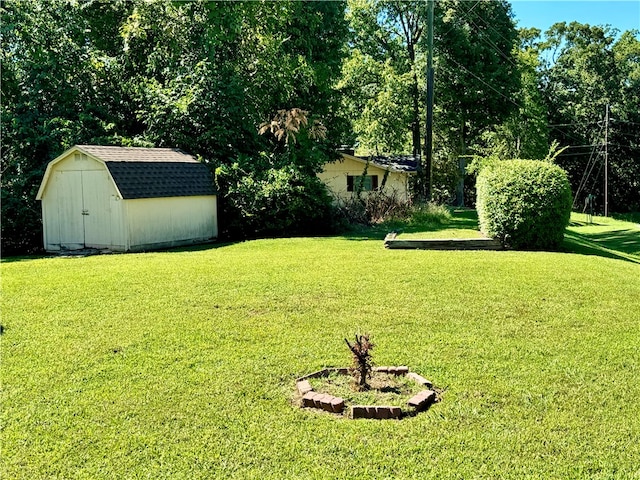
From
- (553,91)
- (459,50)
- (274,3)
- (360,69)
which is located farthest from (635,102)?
(274,3)

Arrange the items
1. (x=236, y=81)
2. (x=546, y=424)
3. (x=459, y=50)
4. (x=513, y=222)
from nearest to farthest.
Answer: (x=546, y=424) → (x=513, y=222) → (x=236, y=81) → (x=459, y=50)

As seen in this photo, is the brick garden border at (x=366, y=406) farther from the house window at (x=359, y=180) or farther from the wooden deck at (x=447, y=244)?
the house window at (x=359, y=180)

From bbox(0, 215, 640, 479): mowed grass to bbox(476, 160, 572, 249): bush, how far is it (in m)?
3.03

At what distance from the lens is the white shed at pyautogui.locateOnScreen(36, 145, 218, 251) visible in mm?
14227

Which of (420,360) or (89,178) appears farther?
(89,178)

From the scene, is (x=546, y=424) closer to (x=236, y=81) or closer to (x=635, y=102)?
(x=236, y=81)

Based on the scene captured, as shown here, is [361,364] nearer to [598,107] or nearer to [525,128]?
[525,128]

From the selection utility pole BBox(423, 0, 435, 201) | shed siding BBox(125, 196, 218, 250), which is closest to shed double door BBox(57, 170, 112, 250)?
shed siding BBox(125, 196, 218, 250)

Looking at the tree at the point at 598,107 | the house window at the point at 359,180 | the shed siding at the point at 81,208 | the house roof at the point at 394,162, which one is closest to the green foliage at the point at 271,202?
the shed siding at the point at 81,208

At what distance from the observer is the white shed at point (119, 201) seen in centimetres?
1423

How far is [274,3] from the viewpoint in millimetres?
19344

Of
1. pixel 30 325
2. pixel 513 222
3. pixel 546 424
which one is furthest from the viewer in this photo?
pixel 513 222

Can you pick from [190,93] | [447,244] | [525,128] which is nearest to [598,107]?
[525,128]

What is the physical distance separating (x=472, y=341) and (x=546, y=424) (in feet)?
6.11
